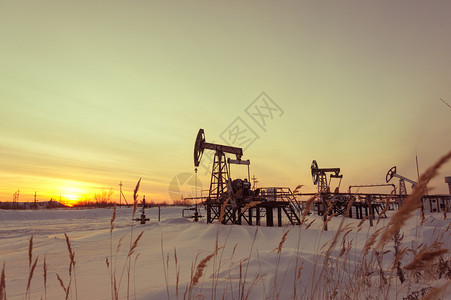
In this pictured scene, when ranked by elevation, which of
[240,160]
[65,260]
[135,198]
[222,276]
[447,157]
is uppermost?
[240,160]

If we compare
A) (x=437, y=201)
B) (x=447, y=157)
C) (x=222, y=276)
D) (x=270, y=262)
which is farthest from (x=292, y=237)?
(x=437, y=201)

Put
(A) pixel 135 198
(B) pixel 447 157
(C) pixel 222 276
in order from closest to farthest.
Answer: (B) pixel 447 157 → (A) pixel 135 198 → (C) pixel 222 276

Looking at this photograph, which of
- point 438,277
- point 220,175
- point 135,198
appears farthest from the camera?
point 220,175

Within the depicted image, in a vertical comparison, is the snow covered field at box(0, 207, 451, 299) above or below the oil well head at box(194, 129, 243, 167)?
below

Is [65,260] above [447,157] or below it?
below

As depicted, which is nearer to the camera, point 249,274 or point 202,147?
point 249,274

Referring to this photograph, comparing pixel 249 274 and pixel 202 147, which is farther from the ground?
pixel 202 147

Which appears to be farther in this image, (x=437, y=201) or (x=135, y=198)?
(x=437, y=201)

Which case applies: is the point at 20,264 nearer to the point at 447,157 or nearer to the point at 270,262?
the point at 270,262

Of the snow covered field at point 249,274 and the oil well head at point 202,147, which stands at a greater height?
the oil well head at point 202,147

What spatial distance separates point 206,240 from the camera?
43.7ft

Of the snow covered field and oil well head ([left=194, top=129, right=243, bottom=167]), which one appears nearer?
the snow covered field

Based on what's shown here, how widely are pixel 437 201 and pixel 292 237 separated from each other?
2318 centimetres

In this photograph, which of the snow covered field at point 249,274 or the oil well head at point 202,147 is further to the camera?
the oil well head at point 202,147
